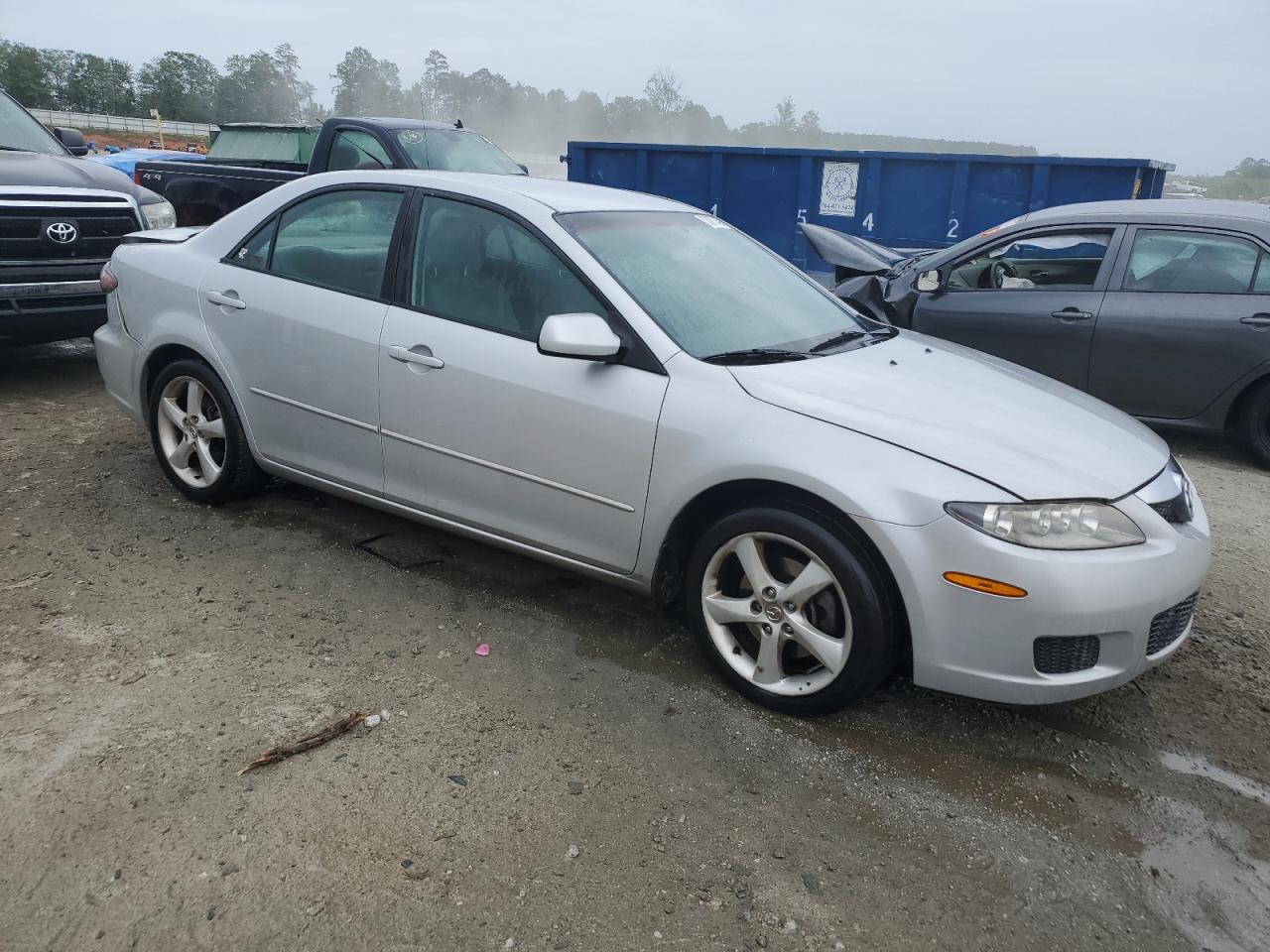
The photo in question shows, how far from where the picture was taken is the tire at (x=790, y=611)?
109 inches

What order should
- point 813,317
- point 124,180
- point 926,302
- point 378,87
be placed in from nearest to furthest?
point 813,317 < point 926,302 < point 124,180 < point 378,87

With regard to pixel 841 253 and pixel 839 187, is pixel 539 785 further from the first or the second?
pixel 839 187

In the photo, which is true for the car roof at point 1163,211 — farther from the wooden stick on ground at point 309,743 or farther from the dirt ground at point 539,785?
the wooden stick on ground at point 309,743

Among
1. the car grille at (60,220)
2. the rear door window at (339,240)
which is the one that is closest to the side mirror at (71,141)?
the car grille at (60,220)

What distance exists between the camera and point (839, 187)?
998cm

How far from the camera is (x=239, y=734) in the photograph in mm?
2820

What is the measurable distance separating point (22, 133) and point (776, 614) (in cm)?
723

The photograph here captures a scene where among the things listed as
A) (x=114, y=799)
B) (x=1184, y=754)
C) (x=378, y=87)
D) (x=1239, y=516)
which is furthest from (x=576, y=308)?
(x=378, y=87)

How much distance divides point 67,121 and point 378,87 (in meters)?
50.6

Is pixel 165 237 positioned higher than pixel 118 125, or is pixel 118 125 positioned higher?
pixel 118 125

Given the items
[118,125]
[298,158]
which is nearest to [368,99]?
[118,125]

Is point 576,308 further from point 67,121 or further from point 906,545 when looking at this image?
point 67,121

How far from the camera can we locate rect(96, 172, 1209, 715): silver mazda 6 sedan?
2697 millimetres

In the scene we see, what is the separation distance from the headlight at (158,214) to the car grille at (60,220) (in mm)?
245
